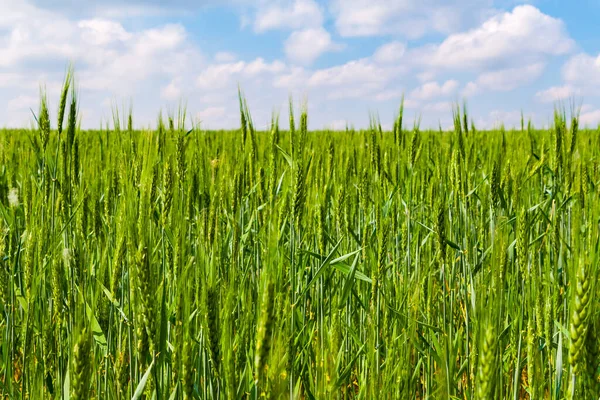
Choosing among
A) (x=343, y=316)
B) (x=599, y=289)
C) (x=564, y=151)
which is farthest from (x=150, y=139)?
(x=564, y=151)

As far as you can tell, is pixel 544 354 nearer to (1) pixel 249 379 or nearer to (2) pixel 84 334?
(1) pixel 249 379

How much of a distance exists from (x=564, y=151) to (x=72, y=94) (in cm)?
168

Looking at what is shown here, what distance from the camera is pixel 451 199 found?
2469mm

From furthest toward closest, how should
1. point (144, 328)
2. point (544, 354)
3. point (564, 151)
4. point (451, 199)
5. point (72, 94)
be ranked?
point (451, 199), point (564, 151), point (544, 354), point (72, 94), point (144, 328)

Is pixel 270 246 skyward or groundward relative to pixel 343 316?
skyward

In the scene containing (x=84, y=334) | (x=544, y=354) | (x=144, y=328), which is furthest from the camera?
(x=544, y=354)

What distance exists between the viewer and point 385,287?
1.59 m

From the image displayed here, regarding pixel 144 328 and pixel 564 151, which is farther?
pixel 564 151

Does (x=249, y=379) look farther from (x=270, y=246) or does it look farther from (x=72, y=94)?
(x=72, y=94)

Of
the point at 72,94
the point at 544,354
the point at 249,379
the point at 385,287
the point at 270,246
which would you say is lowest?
the point at 544,354

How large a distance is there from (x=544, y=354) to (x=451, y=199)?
2.89ft

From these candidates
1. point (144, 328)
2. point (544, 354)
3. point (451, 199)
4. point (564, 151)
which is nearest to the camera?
point (144, 328)

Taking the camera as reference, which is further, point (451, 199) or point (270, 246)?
point (451, 199)

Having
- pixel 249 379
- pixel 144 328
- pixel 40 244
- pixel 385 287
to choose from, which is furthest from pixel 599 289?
pixel 40 244
